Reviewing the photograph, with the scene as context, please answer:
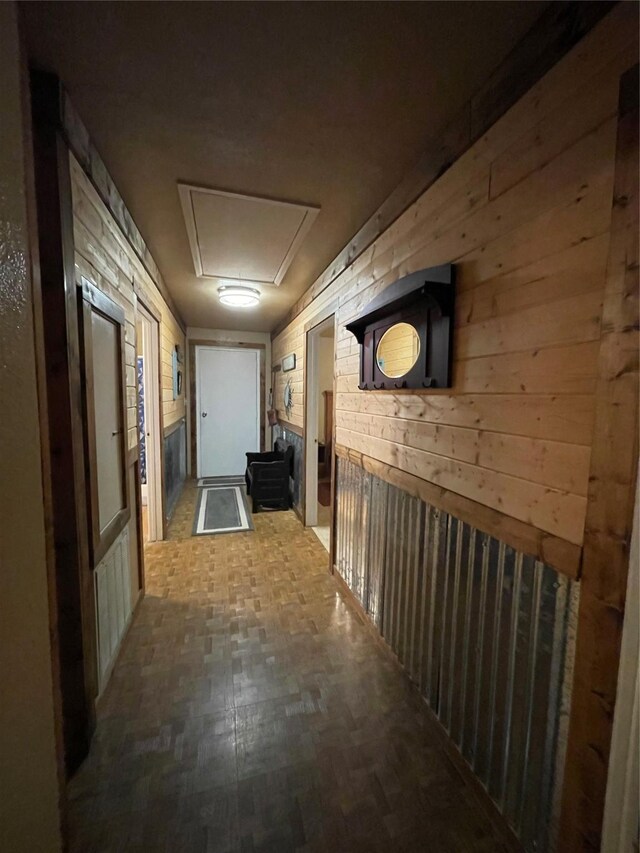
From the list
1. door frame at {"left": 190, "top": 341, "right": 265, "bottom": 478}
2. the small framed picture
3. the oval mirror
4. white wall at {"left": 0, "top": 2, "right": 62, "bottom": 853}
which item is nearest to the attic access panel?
the oval mirror

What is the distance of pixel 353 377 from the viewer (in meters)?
2.21

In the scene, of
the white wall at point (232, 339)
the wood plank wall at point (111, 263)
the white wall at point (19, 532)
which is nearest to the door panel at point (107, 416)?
the wood plank wall at point (111, 263)

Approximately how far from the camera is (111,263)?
5.52ft

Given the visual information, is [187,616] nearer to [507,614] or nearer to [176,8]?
[507,614]

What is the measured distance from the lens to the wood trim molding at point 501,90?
81 cm

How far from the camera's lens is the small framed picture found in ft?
12.7

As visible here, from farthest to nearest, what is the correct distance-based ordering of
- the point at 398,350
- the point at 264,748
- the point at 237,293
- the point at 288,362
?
the point at 288,362, the point at 237,293, the point at 398,350, the point at 264,748

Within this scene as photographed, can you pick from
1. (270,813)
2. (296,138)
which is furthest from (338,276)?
(270,813)

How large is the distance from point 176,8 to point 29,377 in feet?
3.28

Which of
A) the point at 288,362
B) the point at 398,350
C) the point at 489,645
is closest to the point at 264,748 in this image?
the point at 489,645

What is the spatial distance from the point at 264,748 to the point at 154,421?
2404mm

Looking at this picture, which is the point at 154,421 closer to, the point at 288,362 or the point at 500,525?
the point at 288,362

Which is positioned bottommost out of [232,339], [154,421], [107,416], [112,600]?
[112,600]

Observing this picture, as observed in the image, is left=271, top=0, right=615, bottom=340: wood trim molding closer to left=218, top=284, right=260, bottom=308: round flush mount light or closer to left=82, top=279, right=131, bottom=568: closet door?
left=82, top=279, right=131, bottom=568: closet door
